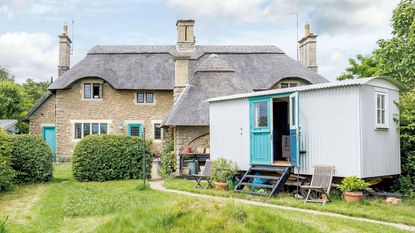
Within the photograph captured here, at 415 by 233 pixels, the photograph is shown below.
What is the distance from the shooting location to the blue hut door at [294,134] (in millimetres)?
12078

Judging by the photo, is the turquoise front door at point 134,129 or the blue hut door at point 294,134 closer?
the blue hut door at point 294,134

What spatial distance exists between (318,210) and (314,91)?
11.6ft

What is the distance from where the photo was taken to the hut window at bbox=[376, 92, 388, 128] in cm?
1175

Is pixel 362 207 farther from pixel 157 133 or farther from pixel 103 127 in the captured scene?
pixel 103 127

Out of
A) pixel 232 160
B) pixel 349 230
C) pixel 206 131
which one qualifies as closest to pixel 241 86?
pixel 206 131

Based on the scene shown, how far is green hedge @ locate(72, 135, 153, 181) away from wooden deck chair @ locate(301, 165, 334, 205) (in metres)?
6.58

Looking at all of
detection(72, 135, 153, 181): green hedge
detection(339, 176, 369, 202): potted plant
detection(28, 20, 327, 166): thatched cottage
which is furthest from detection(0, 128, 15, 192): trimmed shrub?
detection(28, 20, 327, 166): thatched cottage

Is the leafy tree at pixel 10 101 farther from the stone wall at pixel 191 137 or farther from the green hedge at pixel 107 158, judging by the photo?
the stone wall at pixel 191 137

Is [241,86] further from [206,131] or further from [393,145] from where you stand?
[393,145]

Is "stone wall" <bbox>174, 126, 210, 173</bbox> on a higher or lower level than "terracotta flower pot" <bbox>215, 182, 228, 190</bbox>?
higher

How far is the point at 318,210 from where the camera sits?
9.75 m

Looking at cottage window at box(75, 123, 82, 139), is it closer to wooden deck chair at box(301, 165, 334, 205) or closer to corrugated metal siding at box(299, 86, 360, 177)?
corrugated metal siding at box(299, 86, 360, 177)

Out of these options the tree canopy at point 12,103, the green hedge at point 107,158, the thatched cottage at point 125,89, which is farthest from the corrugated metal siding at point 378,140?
the tree canopy at point 12,103

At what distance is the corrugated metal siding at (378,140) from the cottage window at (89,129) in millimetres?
A: 19731
